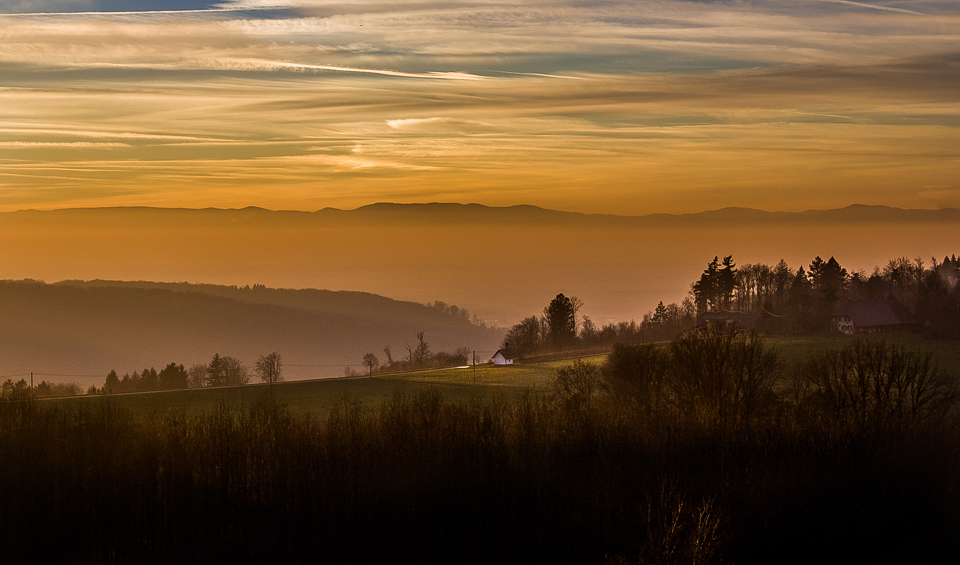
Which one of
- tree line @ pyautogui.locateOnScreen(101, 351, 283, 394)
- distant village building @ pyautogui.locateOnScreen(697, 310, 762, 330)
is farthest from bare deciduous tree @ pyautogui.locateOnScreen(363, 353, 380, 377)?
distant village building @ pyautogui.locateOnScreen(697, 310, 762, 330)

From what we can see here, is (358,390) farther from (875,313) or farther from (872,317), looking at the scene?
(875,313)

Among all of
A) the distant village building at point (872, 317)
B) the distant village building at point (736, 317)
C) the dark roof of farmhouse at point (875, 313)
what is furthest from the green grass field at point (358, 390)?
the dark roof of farmhouse at point (875, 313)

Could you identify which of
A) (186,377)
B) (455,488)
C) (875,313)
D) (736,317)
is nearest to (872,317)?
(875,313)

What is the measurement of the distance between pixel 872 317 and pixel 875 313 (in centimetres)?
147

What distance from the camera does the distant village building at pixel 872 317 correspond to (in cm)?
12519

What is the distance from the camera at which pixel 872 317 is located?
128375 mm

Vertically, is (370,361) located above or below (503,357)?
above

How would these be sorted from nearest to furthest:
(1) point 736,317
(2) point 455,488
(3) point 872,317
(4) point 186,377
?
(2) point 455,488 < (4) point 186,377 < (3) point 872,317 < (1) point 736,317

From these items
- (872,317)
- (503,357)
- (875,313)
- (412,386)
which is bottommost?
(412,386)

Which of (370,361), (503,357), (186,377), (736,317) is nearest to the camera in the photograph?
(370,361)

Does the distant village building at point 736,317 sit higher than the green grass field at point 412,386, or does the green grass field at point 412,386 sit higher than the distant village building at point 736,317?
the distant village building at point 736,317

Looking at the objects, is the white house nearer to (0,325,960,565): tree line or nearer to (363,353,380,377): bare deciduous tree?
(363,353,380,377): bare deciduous tree

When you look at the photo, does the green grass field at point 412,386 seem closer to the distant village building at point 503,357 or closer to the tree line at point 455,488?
the distant village building at point 503,357

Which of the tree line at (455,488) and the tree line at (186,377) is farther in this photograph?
the tree line at (186,377)
